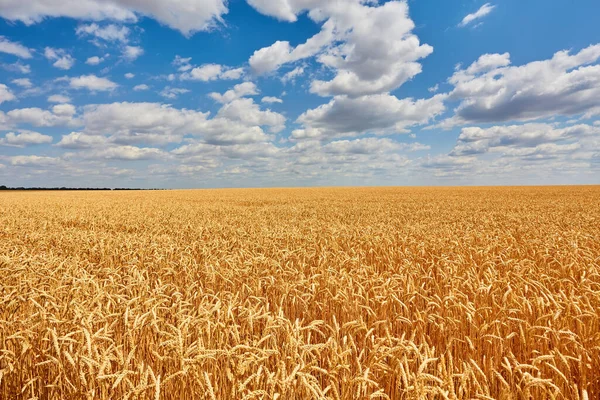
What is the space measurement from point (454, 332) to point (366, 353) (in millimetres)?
954

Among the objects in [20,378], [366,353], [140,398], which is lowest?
[366,353]

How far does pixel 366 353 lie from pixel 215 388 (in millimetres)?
1738

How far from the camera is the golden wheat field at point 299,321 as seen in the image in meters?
2.37

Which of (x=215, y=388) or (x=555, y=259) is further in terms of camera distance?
(x=555, y=259)

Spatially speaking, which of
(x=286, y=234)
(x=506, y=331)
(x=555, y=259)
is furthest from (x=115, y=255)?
(x=555, y=259)

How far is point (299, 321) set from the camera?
373cm

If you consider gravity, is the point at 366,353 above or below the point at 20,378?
below

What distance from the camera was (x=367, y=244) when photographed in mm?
8203

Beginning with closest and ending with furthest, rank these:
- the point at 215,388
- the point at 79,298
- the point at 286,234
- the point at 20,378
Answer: the point at 215,388 → the point at 20,378 → the point at 79,298 → the point at 286,234

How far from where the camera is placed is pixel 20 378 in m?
2.82

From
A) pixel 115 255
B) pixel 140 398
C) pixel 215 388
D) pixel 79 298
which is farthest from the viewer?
pixel 115 255

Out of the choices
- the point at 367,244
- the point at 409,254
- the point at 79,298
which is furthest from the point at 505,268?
the point at 79,298

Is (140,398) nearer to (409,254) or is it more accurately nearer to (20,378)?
(20,378)

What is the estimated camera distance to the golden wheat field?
2.37 m
